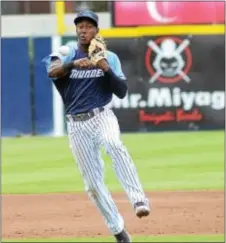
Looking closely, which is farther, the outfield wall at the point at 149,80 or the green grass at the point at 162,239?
the outfield wall at the point at 149,80

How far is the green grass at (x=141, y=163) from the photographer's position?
39.6 ft

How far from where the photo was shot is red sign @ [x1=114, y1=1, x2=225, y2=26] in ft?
69.8

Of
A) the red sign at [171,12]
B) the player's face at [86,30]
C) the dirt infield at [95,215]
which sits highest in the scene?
the player's face at [86,30]

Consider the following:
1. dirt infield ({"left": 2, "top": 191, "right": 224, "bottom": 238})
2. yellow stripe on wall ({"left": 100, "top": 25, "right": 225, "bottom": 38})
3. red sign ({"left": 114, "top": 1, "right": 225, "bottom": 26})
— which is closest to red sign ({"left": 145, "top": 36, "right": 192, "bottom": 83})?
yellow stripe on wall ({"left": 100, "top": 25, "right": 225, "bottom": 38})

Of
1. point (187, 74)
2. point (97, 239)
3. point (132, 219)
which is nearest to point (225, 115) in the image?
point (187, 74)

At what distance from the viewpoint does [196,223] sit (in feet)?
27.8

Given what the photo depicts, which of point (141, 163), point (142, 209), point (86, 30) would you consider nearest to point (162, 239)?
point (142, 209)

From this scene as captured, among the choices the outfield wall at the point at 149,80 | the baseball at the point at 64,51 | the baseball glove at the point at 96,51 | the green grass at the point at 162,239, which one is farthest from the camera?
the outfield wall at the point at 149,80

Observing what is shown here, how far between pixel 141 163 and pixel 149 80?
6.21 m

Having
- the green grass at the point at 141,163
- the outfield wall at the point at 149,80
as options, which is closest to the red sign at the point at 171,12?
the outfield wall at the point at 149,80

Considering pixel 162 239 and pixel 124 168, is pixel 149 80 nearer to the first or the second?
pixel 162 239

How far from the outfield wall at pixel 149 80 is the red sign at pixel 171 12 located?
3.25ft

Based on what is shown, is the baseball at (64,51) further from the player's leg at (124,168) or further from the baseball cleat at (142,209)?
the baseball cleat at (142,209)

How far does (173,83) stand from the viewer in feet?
66.5
